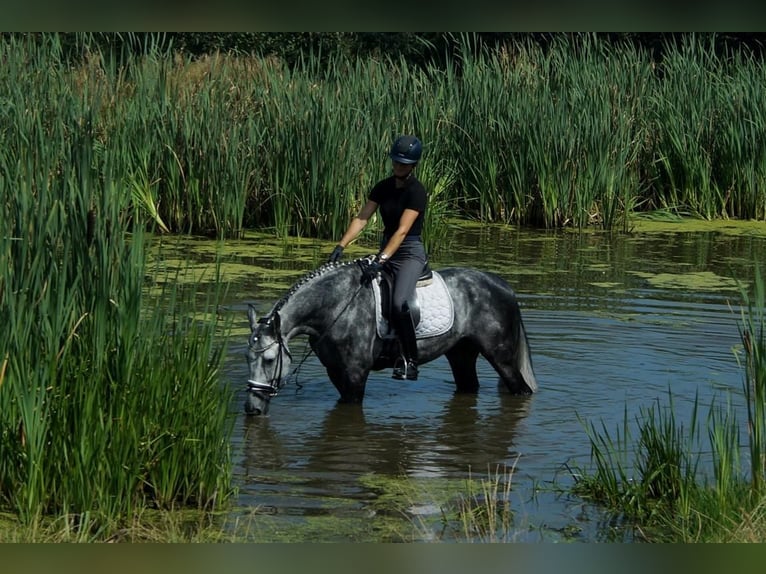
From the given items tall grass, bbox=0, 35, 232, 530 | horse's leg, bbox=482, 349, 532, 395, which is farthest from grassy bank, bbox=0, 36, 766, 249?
tall grass, bbox=0, 35, 232, 530

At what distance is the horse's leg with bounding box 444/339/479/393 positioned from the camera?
8.49m

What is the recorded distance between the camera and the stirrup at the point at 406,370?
7789 millimetres

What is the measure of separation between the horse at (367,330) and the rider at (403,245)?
0.11 m

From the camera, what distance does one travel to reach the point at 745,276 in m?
13.1

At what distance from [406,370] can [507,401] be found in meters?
0.87

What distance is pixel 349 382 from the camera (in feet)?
25.6

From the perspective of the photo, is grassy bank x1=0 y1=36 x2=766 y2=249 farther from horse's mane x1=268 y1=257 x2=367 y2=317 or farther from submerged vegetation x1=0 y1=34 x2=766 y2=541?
horse's mane x1=268 y1=257 x2=367 y2=317

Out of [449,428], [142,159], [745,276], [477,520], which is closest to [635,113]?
[745,276]

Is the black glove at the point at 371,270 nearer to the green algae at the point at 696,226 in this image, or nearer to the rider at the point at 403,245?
the rider at the point at 403,245

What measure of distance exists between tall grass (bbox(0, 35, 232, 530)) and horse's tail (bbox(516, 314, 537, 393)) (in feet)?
11.5

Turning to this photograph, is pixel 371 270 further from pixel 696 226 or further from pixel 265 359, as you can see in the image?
pixel 696 226

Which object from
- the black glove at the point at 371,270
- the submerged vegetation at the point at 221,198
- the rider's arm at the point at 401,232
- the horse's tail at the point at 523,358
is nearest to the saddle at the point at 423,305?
the black glove at the point at 371,270

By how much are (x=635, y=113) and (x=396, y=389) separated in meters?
9.61
